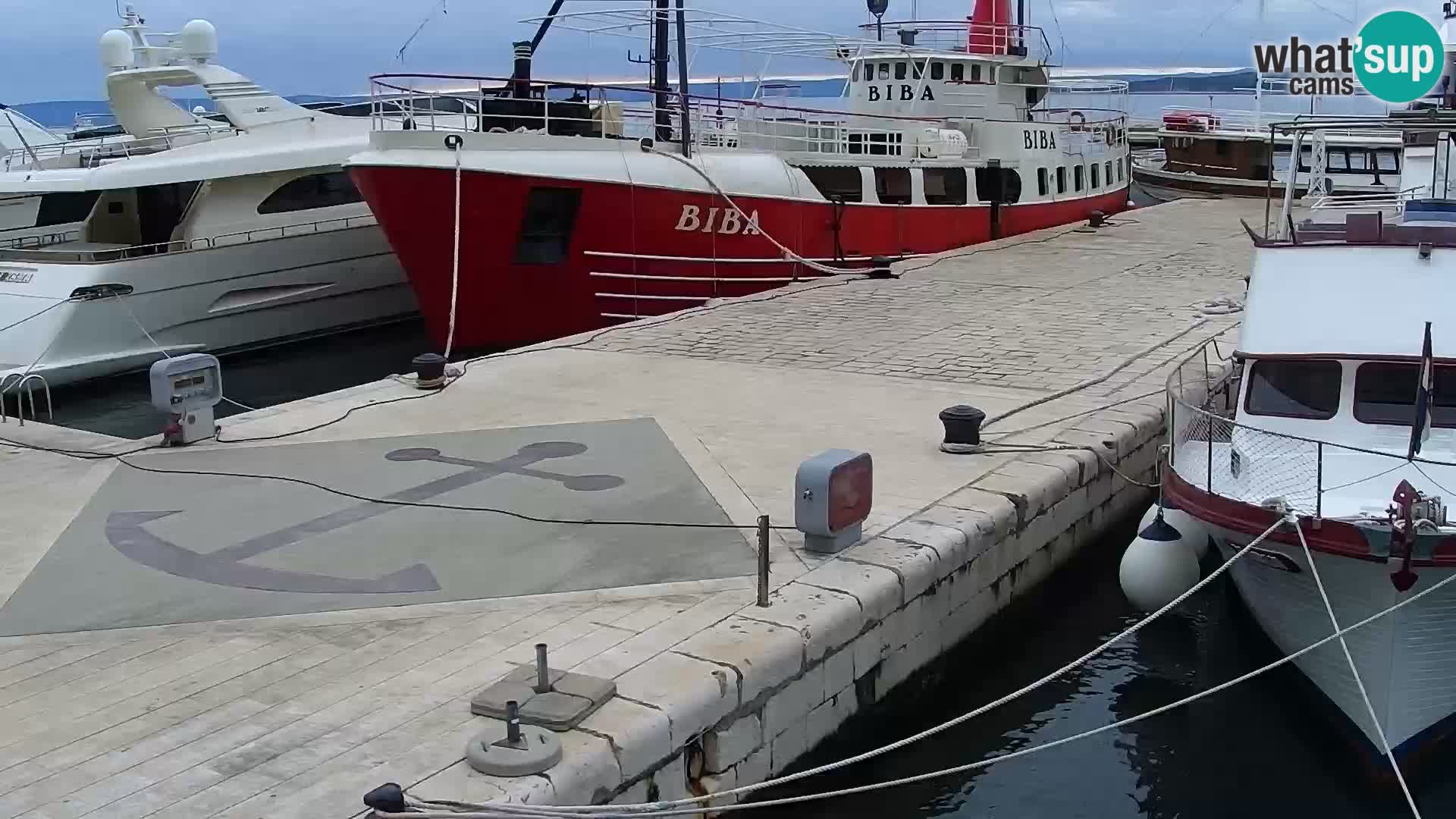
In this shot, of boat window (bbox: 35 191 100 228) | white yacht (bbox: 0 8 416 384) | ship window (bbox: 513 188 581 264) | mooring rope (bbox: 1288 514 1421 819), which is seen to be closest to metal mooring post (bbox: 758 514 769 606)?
mooring rope (bbox: 1288 514 1421 819)

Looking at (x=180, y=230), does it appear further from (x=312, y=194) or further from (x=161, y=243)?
(x=312, y=194)

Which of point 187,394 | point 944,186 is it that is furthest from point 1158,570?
point 944,186

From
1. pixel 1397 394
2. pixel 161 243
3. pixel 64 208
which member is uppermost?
pixel 64 208

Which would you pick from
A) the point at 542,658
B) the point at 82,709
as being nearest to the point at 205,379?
the point at 82,709

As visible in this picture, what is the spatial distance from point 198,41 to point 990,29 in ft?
42.9

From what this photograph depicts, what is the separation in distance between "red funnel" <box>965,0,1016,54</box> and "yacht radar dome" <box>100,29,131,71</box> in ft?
44.4

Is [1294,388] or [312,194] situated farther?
[312,194]

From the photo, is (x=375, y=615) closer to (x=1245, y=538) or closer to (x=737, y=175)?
(x=1245, y=538)

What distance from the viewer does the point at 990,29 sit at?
2364 centimetres

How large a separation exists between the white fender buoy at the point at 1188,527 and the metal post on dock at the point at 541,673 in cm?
383

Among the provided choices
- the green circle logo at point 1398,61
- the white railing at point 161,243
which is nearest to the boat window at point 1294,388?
the green circle logo at point 1398,61

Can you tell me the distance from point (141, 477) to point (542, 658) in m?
4.54

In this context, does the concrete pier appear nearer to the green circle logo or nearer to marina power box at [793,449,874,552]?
marina power box at [793,449,874,552]

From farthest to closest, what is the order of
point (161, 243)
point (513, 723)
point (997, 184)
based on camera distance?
point (997, 184) < point (161, 243) < point (513, 723)
